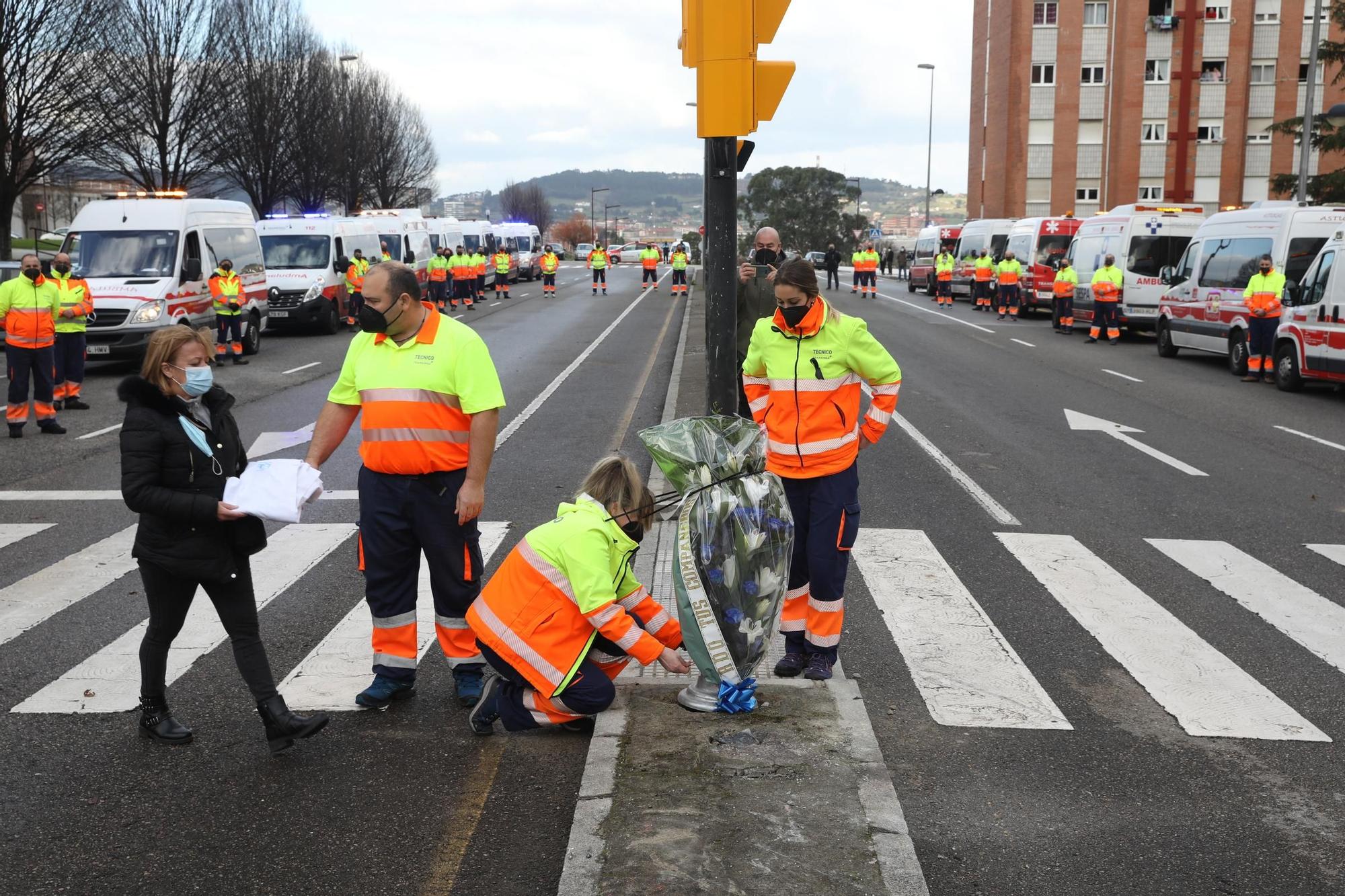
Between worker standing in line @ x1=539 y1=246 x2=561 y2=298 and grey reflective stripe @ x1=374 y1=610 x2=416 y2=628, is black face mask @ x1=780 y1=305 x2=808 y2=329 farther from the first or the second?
worker standing in line @ x1=539 y1=246 x2=561 y2=298

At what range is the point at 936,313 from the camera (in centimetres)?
3588

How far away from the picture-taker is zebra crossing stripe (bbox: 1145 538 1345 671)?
6711mm

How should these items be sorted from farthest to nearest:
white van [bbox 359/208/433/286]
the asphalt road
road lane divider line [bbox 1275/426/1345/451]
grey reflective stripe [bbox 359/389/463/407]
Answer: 1. white van [bbox 359/208/433/286]
2. road lane divider line [bbox 1275/426/1345/451]
3. grey reflective stripe [bbox 359/389/463/407]
4. the asphalt road

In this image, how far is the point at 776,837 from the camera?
401cm

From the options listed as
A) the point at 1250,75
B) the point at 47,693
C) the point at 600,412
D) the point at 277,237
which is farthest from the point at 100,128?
the point at 1250,75

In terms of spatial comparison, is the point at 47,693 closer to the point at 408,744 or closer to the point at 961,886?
the point at 408,744

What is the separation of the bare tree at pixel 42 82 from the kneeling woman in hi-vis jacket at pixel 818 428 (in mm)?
30423

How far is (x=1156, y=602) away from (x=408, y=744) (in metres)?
4.44

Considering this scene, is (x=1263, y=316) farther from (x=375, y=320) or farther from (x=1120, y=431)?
(x=375, y=320)

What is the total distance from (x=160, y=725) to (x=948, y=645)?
3.72 meters

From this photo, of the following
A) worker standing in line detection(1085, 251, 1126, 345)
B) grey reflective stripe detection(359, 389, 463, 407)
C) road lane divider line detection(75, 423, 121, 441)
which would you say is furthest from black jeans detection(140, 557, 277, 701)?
worker standing in line detection(1085, 251, 1126, 345)

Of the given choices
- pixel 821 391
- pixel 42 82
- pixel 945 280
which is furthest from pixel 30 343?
pixel 945 280

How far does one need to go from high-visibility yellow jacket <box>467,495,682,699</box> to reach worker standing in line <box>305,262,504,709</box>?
389 millimetres

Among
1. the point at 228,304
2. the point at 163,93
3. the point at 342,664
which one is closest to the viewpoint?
the point at 342,664
